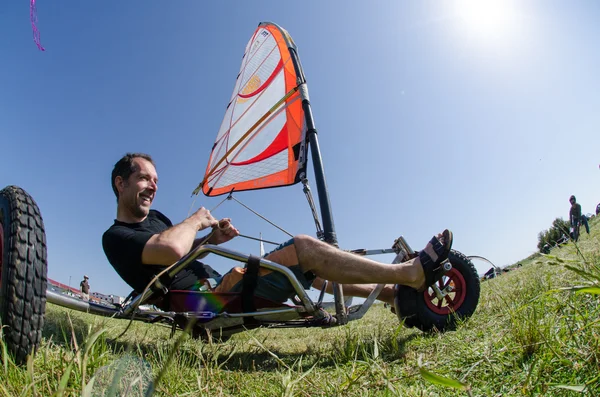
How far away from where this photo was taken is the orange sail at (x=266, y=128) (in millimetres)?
4684

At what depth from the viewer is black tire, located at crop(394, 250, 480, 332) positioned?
2180 mm

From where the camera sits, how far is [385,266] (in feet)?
6.88

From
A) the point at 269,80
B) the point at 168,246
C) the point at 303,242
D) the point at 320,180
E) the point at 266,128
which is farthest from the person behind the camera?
the point at 269,80

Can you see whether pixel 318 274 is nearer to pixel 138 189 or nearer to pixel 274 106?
pixel 138 189

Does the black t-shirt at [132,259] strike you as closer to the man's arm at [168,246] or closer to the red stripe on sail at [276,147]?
the man's arm at [168,246]

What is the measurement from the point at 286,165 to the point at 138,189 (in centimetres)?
239

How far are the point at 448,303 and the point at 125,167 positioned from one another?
104 inches

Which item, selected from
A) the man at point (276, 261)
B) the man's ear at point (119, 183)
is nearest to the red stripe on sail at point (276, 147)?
the man's ear at point (119, 183)

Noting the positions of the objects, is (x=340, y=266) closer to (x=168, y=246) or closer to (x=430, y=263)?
(x=430, y=263)

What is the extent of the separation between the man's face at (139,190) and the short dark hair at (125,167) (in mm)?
31

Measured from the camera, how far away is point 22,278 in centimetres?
126

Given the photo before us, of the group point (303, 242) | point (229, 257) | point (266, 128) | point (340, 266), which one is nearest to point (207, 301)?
point (229, 257)

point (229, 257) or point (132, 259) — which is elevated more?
point (132, 259)

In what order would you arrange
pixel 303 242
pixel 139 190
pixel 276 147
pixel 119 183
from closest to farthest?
pixel 303 242
pixel 139 190
pixel 119 183
pixel 276 147
